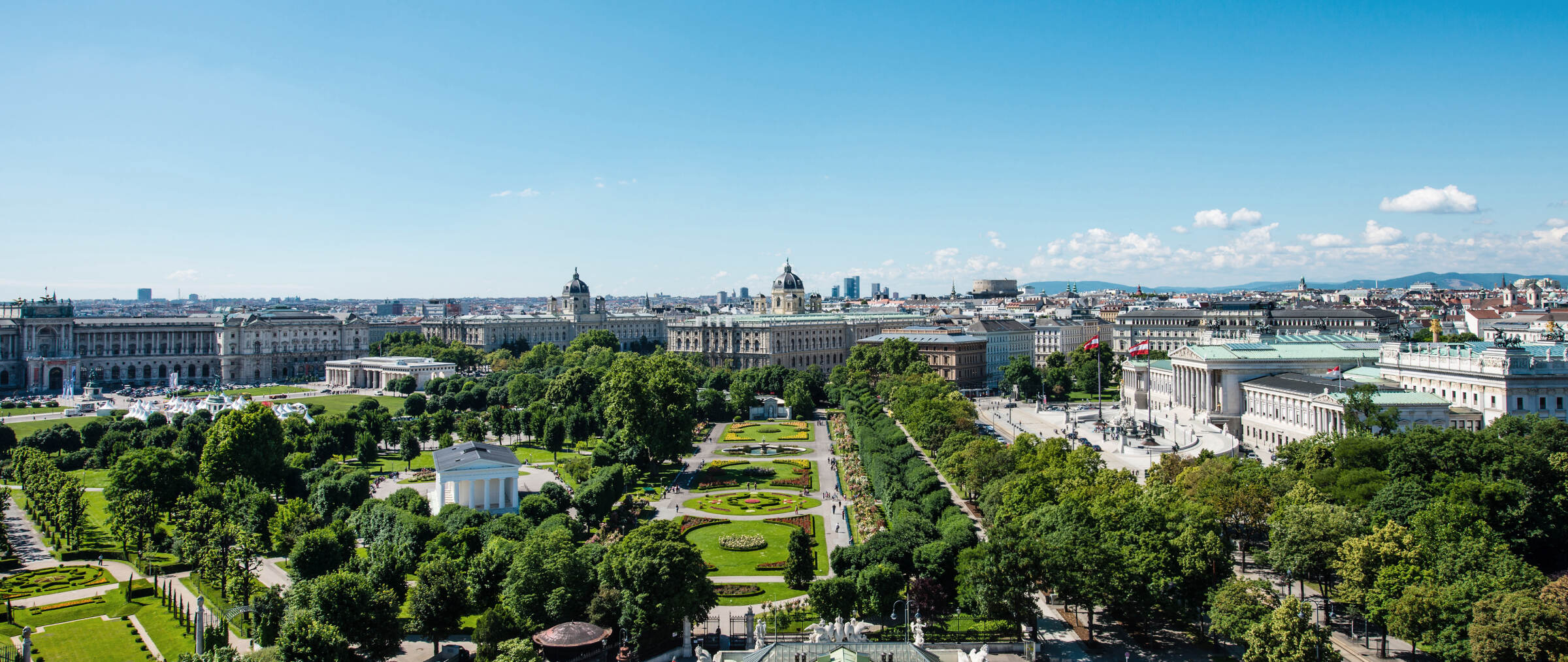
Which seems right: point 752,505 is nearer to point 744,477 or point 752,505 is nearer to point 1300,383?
point 744,477

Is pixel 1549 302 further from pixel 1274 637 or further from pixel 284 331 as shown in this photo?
pixel 284 331

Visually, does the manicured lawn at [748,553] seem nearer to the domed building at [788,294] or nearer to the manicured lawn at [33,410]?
the manicured lawn at [33,410]

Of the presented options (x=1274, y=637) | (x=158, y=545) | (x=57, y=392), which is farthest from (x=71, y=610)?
(x=57, y=392)

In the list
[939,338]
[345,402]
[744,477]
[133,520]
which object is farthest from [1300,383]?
[345,402]

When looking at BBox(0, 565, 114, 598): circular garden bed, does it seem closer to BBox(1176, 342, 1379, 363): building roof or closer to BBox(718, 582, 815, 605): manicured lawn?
BBox(718, 582, 815, 605): manicured lawn

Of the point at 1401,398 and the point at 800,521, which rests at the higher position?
the point at 1401,398

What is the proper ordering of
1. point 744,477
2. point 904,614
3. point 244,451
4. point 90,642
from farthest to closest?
point 744,477 < point 244,451 < point 904,614 < point 90,642

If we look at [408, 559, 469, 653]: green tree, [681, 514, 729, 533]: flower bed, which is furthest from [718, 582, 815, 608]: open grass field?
[681, 514, 729, 533]: flower bed
